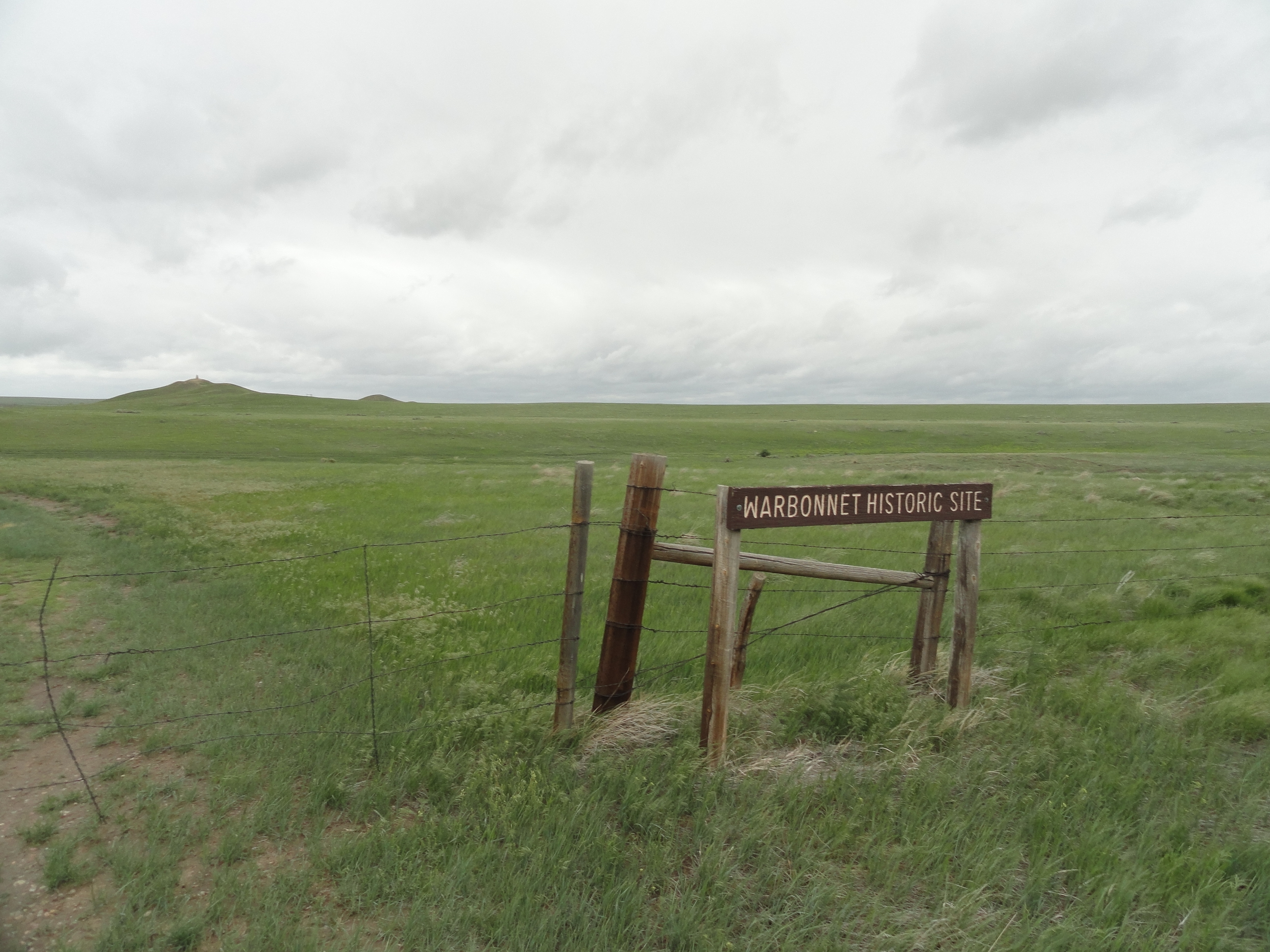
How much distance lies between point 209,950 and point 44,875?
1338 mm

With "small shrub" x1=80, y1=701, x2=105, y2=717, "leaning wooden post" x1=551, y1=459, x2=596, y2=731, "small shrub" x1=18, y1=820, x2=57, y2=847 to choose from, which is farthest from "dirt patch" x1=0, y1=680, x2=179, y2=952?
"leaning wooden post" x1=551, y1=459, x2=596, y2=731

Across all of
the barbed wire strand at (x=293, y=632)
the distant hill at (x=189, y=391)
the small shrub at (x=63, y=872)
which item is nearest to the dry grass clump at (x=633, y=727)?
the barbed wire strand at (x=293, y=632)

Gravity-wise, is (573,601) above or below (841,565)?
below

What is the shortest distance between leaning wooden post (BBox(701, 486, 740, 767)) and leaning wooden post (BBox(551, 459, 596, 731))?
0.93 m

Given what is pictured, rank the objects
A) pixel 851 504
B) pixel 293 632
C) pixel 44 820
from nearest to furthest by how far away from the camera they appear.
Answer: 1. pixel 44 820
2. pixel 851 504
3. pixel 293 632

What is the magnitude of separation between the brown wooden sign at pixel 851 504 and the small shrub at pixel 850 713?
1395 mm

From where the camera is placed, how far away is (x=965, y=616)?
5.77 metres

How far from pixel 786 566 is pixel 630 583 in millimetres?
1251

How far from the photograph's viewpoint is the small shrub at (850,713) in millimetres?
5332

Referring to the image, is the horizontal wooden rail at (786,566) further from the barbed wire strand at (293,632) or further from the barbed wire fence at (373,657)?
the barbed wire strand at (293,632)

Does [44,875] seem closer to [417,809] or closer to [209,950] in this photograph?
[209,950]

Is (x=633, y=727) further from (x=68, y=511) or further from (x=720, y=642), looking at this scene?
(x=68, y=511)

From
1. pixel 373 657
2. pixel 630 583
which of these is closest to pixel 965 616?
pixel 630 583

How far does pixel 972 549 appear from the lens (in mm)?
5902
